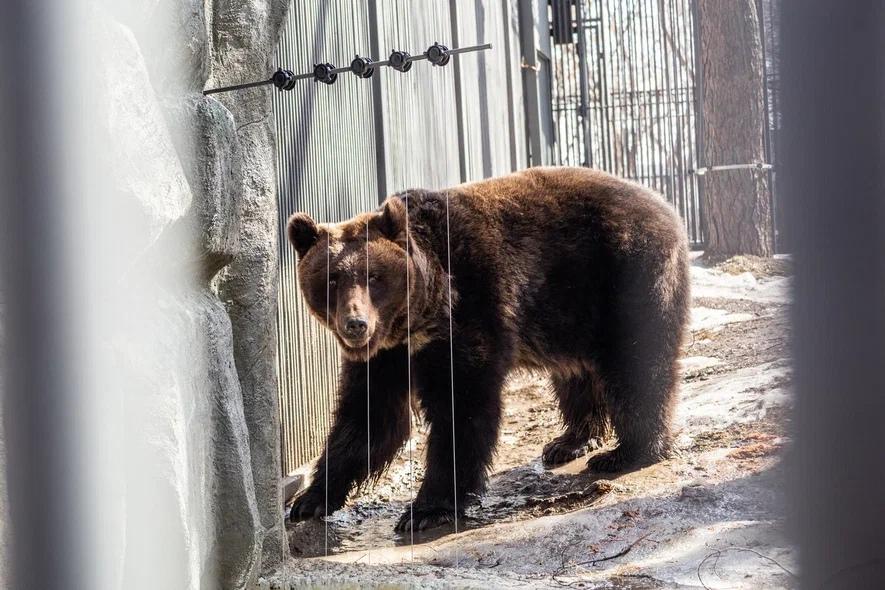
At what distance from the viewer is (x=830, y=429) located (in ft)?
4.24

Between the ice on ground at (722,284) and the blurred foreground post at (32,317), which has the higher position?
the blurred foreground post at (32,317)

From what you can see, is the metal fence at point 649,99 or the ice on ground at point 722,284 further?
the ice on ground at point 722,284

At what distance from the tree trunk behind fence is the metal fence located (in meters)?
0.12

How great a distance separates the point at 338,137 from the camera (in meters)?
4.89

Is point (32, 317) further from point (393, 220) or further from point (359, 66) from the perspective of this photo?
point (393, 220)

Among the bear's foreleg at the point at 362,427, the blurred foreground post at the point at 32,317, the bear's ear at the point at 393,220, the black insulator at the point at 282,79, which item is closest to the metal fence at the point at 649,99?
the bear's ear at the point at 393,220

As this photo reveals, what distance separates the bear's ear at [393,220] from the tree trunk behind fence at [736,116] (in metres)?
1.26

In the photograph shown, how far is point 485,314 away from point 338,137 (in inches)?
48.2

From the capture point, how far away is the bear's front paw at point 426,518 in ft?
13.2

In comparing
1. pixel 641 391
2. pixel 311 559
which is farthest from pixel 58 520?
pixel 641 391

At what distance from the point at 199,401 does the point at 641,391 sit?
2.87 m

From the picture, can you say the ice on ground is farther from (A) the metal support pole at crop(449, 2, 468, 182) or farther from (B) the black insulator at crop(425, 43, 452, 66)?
(A) the metal support pole at crop(449, 2, 468, 182)

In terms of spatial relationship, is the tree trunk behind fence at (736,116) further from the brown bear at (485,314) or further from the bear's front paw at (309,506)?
the bear's front paw at (309,506)

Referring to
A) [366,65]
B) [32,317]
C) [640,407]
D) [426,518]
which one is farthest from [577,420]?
[32,317]
